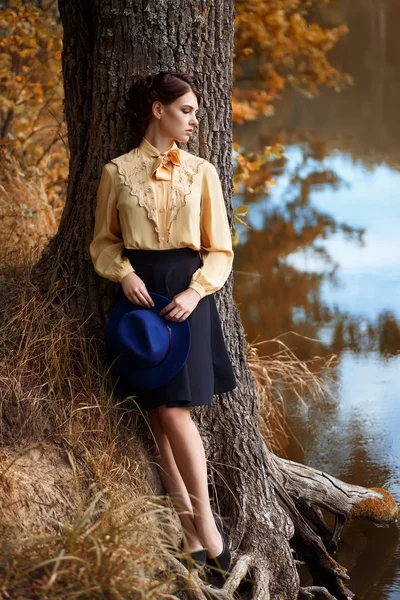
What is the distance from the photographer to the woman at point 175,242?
3086 mm

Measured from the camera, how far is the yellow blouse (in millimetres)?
3086

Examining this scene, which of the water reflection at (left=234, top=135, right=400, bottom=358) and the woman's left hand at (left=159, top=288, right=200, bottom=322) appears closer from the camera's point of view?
the woman's left hand at (left=159, top=288, right=200, bottom=322)

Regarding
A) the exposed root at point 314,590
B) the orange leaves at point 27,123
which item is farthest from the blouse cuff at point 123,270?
the orange leaves at point 27,123

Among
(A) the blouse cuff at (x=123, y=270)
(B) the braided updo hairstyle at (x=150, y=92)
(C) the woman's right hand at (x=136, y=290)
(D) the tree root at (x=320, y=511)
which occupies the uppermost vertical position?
(B) the braided updo hairstyle at (x=150, y=92)

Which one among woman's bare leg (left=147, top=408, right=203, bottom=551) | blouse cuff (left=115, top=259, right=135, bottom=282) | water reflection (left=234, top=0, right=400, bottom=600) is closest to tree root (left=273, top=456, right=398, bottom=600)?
water reflection (left=234, top=0, right=400, bottom=600)

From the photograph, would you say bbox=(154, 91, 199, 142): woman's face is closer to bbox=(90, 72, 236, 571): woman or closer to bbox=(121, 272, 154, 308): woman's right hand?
bbox=(90, 72, 236, 571): woman

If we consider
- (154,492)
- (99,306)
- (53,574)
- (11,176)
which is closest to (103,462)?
(154,492)

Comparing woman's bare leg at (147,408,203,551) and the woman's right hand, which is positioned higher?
the woman's right hand

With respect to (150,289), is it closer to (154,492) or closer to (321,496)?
(154,492)

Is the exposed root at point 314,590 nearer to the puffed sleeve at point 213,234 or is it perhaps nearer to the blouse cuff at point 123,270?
the puffed sleeve at point 213,234

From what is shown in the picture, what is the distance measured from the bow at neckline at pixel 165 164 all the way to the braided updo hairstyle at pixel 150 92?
0.17m

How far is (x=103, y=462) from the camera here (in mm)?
3203

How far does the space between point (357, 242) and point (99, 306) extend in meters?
5.15

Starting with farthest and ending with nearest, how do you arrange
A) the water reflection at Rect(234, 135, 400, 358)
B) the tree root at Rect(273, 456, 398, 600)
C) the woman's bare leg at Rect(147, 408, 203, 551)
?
the water reflection at Rect(234, 135, 400, 358), the tree root at Rect(273, 456, 398, 600), the woman's bare leg at Rect(147, 408, 203, 551)
